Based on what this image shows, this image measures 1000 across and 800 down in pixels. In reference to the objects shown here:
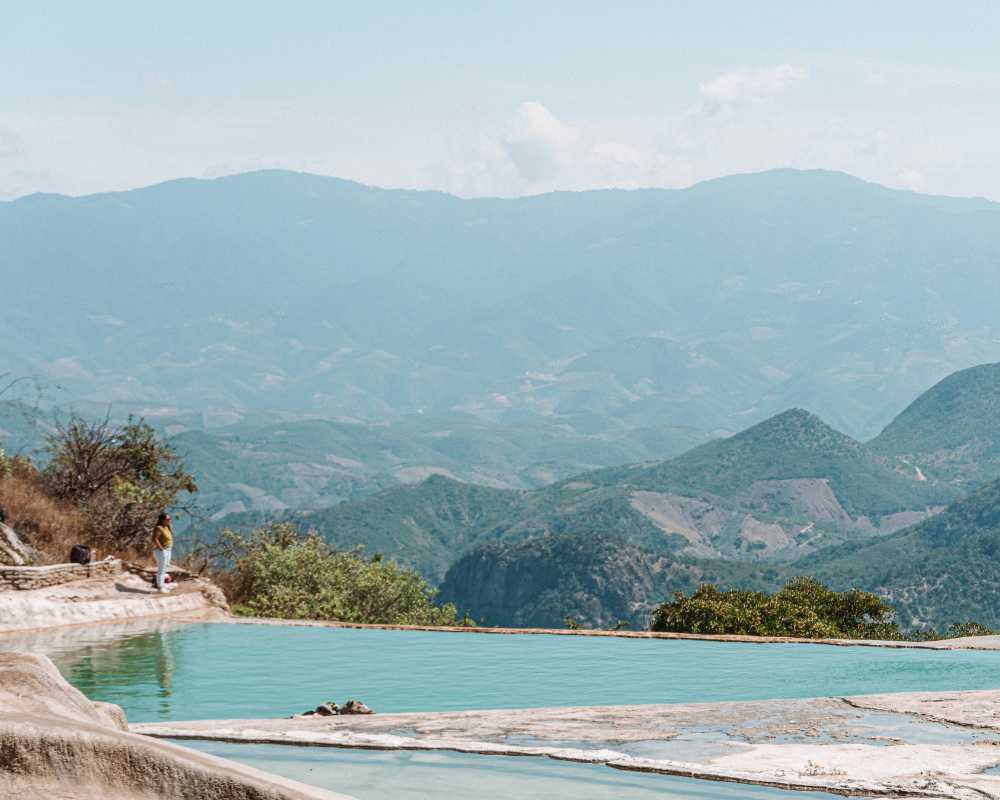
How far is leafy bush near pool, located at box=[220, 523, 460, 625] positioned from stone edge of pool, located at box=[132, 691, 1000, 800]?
17.8m

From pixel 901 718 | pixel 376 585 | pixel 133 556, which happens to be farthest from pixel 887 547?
pixel 901 718

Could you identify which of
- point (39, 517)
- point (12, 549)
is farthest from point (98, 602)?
point (39, 517)

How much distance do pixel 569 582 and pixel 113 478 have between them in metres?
124

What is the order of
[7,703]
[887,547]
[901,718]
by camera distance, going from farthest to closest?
[887,547], [901,718], [7,703]

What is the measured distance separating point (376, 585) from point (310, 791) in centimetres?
3470

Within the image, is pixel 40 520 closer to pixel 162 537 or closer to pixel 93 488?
pixel 93 488

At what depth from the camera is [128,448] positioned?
33.0 m

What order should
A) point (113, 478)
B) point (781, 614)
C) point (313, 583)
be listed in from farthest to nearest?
1. point (313, 583)
2. point (781, 614)
3. point (113, 478)

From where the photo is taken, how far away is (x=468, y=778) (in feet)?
33.0

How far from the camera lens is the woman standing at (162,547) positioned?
82.9 feet

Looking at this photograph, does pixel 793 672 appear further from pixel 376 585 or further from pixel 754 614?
pixel 376 585

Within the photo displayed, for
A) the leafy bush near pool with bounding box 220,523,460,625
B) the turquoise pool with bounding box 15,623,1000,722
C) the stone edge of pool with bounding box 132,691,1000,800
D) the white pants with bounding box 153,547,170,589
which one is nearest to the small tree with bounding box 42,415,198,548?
the leafy bush near pool with bounding box 220,523,460,625

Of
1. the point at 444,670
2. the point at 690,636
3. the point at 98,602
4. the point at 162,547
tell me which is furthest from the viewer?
the point at 162,547

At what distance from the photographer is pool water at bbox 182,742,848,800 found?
9352 mm
